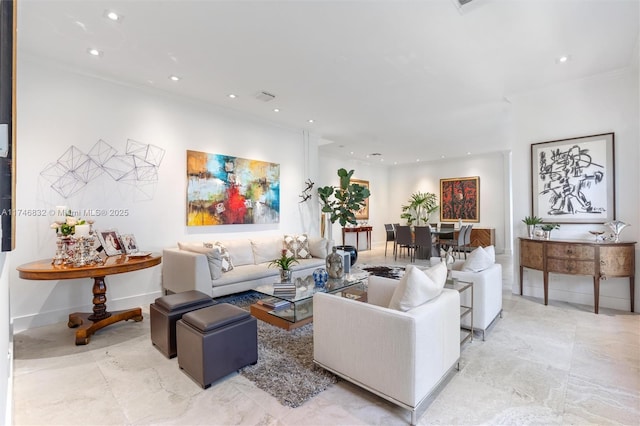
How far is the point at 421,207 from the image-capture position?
9.89m

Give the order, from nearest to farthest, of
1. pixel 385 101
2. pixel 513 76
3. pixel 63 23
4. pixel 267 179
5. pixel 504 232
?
pixel 63 23 → pixel 513 76 → pixel 385 101 → pixel 267 179 → pixel 504 232

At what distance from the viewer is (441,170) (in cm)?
965

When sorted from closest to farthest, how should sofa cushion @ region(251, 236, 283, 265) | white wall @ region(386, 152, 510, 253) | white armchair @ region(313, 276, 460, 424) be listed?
white armchair @ region(313, 276, 460, 424), sofa cushion @ region(251, 236, 283, 265), white wall @ region(386, 152, 510, 253)

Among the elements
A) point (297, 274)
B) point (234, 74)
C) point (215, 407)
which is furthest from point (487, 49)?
point (215, 407)

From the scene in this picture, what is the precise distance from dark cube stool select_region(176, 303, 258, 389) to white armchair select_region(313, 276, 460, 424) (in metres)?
0.55

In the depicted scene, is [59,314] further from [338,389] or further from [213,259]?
[338,389]

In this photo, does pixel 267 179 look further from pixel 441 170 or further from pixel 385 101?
pixel 441 170

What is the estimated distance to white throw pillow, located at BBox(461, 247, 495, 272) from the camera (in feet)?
9.91

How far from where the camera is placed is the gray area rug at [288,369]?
202 centimetres

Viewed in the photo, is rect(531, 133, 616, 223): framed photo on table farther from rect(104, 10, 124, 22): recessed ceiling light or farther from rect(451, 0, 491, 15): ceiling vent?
rect(104, 10, 124, 22): recessed ceiling light

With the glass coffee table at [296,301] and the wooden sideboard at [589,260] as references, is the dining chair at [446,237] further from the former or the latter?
the glass coffee table at [296,301]

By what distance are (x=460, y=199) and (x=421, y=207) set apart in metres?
1.22

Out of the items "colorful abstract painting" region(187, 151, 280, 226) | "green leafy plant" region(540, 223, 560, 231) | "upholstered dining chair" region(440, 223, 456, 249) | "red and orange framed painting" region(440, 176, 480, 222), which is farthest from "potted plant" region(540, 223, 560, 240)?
"red and orange framed painting" region(440, 176, 480, 222)

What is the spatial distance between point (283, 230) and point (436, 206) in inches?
234
